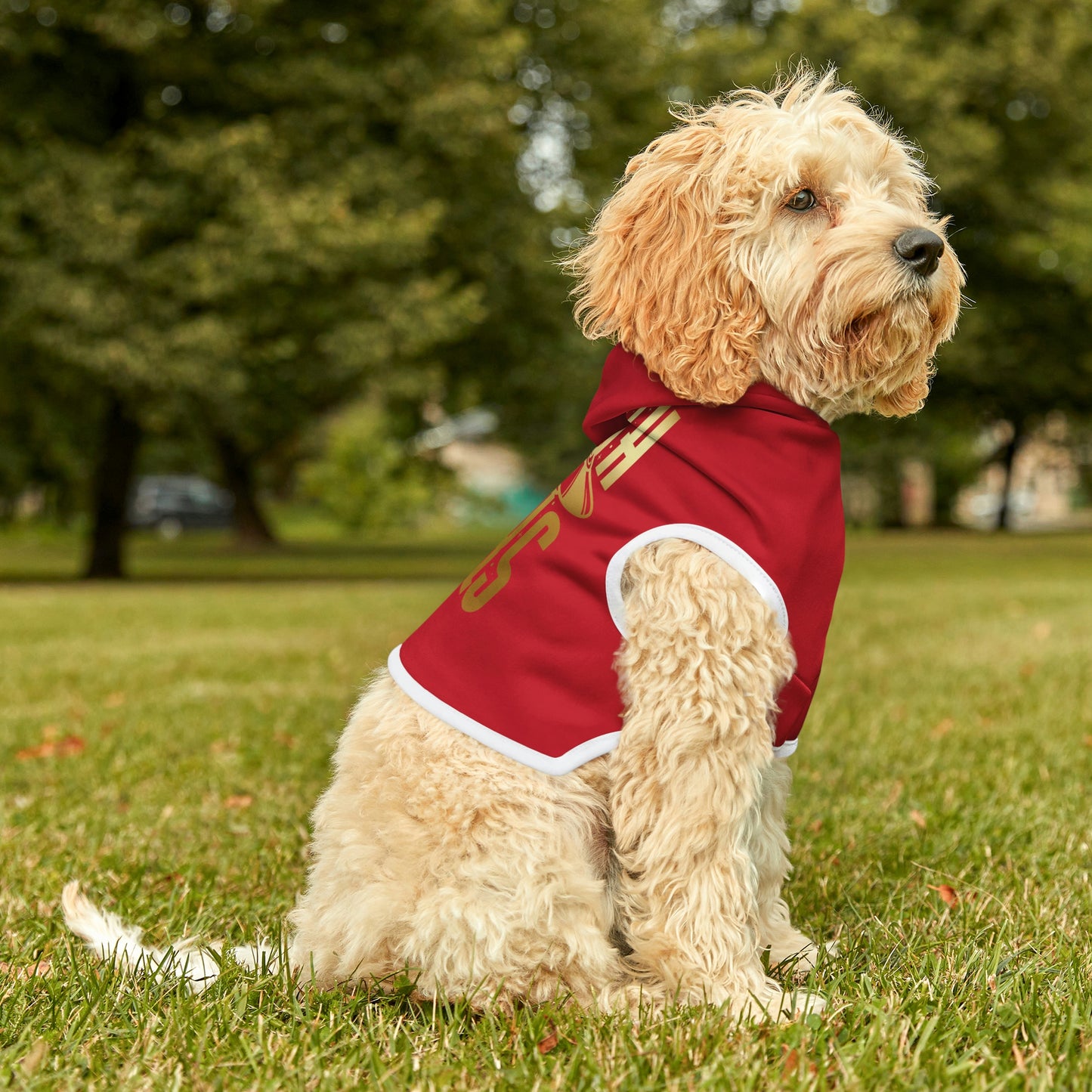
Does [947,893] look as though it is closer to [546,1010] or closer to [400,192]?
[546,1010]

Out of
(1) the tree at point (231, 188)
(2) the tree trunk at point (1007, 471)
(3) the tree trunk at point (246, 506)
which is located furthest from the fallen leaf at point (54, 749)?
(2) the tree trunk at point (1007, 471)

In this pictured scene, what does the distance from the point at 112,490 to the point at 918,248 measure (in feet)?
63.7

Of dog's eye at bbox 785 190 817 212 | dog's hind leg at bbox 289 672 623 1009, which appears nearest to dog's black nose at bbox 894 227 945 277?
dog's eye at bbox 785 190 817 212

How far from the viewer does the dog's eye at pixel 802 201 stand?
2.87 metres

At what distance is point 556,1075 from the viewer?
96.0 inches

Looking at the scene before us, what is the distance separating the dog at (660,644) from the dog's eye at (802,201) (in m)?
0.01

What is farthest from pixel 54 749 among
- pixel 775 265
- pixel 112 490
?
pixel 112 490

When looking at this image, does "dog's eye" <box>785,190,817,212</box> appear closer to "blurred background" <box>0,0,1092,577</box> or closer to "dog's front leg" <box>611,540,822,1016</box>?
"dog's front leg" <box>611,540,822,1016</box>

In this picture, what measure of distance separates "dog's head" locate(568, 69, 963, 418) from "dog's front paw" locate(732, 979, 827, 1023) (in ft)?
4.73

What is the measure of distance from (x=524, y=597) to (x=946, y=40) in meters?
23.4

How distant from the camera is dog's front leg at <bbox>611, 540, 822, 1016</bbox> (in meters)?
2.71

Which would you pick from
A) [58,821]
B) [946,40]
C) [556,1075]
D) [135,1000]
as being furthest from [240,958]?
[946,40]

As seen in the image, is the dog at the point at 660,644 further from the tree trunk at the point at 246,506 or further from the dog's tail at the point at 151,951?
the tree trunk at the point at 246,506

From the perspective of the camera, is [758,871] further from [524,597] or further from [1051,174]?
[1051,174]
